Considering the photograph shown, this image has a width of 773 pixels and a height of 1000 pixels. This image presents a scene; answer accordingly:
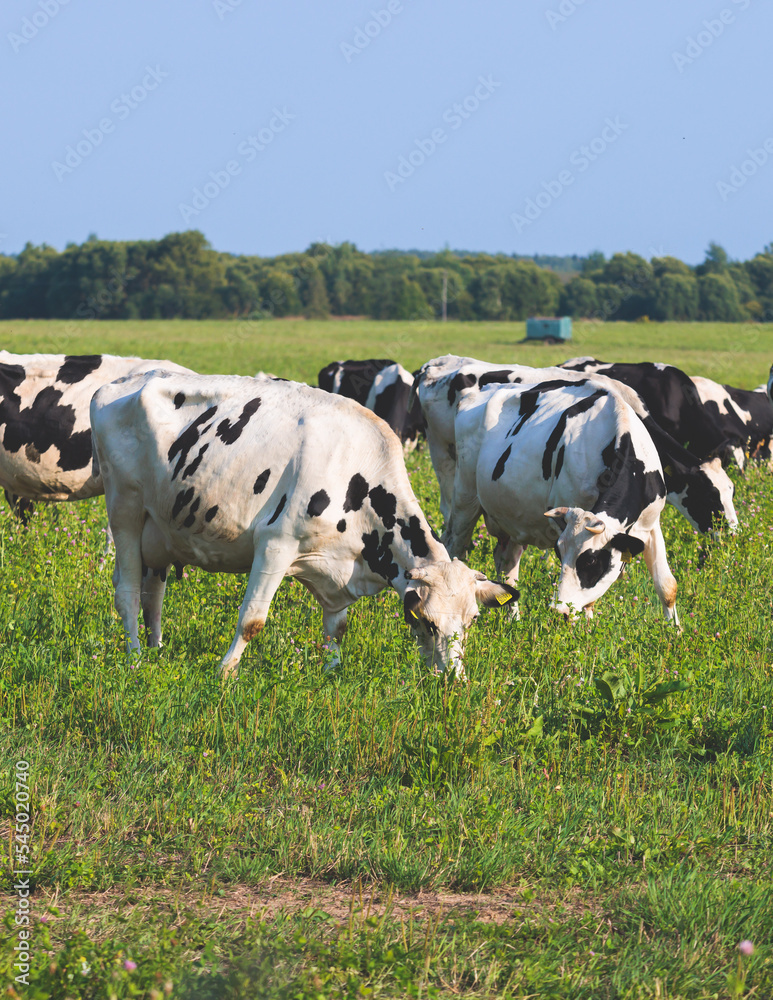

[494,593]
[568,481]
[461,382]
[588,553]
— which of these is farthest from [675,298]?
[494,593]

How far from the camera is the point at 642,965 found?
3727 millimetres

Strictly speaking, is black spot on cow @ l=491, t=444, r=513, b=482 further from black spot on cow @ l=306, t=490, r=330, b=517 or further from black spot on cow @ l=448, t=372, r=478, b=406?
black spot on cow @ l=306, t=490, r=330, b=517

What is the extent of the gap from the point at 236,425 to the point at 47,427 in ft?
16.4

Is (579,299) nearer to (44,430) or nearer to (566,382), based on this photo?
(566,382)

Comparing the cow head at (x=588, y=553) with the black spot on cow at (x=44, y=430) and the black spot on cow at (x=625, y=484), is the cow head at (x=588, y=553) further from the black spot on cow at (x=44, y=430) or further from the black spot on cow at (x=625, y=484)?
the black spot on cow at (x=44, y=430)

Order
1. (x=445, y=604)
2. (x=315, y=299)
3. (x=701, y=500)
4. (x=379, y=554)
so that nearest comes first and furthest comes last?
1. (x=445, y=604)
2. (x=379, y=554)
3. (x=701, y=500)
4. (x=315, y=299)

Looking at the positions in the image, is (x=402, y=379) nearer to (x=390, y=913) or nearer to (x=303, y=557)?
(x=303, y=557)

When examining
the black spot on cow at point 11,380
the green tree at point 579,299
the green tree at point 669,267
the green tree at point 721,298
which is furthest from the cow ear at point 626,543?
the green tree at point 669,267

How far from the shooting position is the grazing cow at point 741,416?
49.2 feet

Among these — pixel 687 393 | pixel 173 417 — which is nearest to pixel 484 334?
pixel 687 393

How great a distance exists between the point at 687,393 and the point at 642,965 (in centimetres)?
1108

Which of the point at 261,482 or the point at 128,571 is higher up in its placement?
the point at 261,482

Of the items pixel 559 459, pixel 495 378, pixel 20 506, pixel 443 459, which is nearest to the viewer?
pixel 559 459

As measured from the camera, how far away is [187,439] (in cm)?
726
